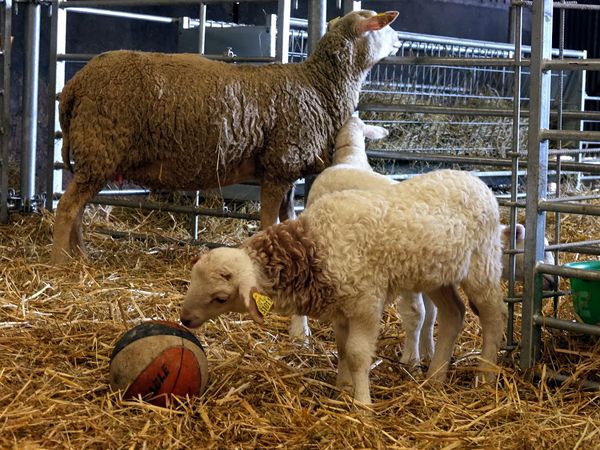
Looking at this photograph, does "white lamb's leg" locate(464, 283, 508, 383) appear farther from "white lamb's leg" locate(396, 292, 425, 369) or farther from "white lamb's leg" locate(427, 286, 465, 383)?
"white lamb's leg" locate(396, 292, 425, 369)

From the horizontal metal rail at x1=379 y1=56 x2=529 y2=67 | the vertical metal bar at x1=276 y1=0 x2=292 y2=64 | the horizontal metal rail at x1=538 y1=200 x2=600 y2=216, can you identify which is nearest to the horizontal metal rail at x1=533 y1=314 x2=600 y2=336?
the horizontal metal rail at x1=538 y1=200 x2=600 y2=216

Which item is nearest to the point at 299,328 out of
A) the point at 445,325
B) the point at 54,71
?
the point at 445,325

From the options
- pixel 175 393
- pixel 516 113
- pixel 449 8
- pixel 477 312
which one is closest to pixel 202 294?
pixel 175 393

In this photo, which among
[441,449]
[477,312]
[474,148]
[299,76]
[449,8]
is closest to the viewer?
[441,449]

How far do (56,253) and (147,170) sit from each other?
80cm

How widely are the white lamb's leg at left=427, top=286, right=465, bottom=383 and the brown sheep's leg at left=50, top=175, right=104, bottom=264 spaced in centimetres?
274

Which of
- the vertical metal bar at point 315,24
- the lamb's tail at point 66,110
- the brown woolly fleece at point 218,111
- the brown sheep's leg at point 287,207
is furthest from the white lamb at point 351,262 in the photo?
the lamb's tail at point 66,110

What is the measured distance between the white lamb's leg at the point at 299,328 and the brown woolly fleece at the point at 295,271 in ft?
3.30

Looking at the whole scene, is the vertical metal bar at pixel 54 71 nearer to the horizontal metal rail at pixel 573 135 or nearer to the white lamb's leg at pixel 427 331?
the white lamb's leg at pixel 427 331

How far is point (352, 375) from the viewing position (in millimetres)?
3666

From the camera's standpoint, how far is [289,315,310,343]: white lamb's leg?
15.3 ft

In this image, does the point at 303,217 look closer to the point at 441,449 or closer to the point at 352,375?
the point at 352,375

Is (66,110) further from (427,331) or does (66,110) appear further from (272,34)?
(427,331)

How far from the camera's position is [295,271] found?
11.8 ft
